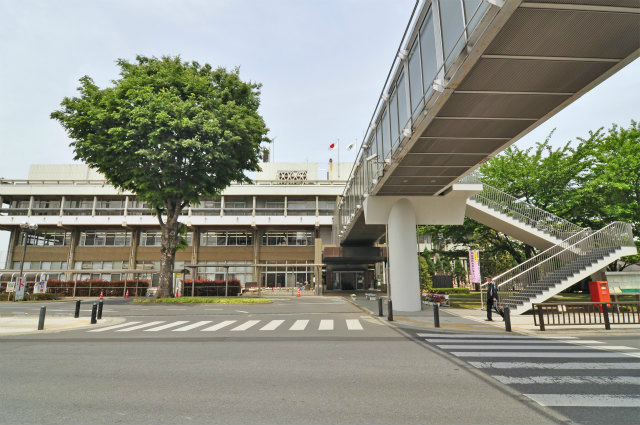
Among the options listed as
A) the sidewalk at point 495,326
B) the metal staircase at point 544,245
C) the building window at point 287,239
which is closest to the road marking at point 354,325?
the sidewalk at point 495,326

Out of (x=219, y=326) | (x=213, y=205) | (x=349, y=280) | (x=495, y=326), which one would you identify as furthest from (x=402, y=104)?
(x=213, y=205)

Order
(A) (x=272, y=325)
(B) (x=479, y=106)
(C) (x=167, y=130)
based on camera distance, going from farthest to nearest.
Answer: (C) (x=167, y=130) → (A) (x=272, y=325) → (B) (x=479, y=106)

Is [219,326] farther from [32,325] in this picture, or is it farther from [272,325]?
[32,325]

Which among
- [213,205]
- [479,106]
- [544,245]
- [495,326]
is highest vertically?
[213,205]

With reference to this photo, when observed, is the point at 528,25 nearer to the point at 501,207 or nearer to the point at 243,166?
the point at 501,207

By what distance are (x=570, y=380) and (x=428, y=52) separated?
8.44 metres

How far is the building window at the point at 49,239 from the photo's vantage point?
5225 cm

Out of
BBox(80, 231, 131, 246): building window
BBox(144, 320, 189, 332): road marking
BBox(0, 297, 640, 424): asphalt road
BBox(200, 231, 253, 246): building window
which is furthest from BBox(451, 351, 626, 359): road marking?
BBox(80, 231, 131, 246): building window

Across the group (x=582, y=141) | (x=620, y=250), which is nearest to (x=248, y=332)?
(x=620, y=250)

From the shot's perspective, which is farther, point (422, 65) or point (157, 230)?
point (157, 230)

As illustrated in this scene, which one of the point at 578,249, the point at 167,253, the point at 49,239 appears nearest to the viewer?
the point at 578,249

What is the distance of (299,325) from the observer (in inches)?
568

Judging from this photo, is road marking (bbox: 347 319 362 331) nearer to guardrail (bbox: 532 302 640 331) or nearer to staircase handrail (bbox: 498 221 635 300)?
guardrail (bbox: 532 302 640 331)

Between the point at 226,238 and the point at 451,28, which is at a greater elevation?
the point at 226,238
